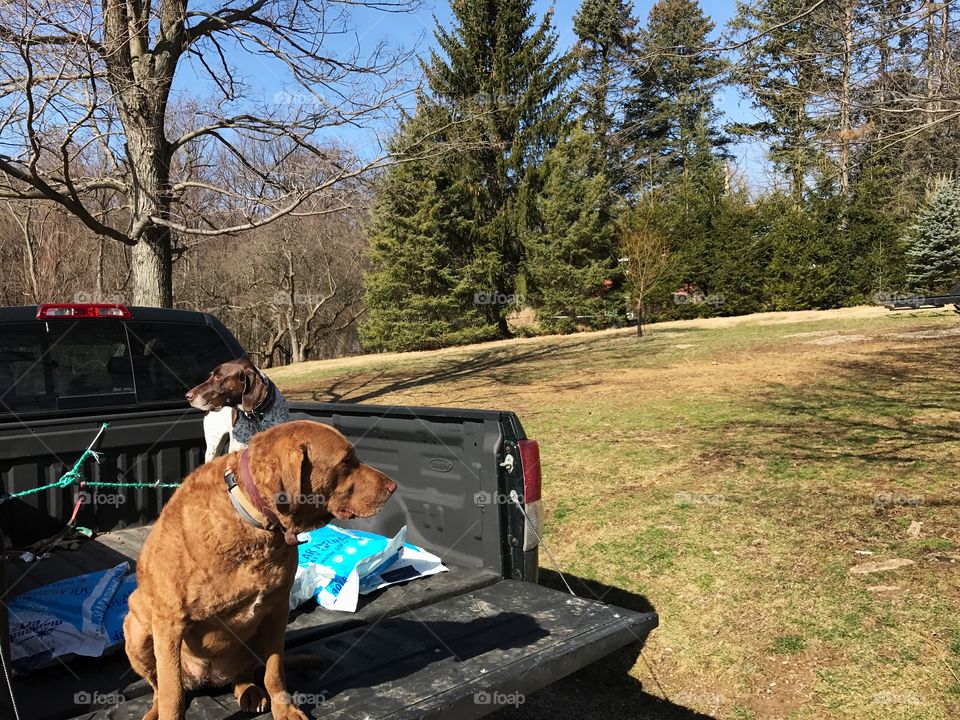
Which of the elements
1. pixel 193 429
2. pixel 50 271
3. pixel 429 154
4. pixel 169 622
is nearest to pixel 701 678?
pixel 169 622

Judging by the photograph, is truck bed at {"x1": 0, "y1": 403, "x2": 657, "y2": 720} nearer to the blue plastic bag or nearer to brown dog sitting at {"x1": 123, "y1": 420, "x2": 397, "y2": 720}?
the blue plastic bag

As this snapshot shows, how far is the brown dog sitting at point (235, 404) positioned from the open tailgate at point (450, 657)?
135 cm

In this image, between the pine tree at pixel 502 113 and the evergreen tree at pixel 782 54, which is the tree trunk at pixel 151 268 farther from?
the pine tree at pixel 502 113

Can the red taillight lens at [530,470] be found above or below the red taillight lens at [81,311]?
below

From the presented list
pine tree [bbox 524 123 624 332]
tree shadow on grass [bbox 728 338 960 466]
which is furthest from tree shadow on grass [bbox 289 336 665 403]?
pine tree [bbox 524 123 624 332]

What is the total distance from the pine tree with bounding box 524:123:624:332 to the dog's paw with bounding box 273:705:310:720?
26.4 metres

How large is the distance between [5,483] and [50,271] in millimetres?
24963

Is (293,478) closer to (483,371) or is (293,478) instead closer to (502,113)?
(483,371)

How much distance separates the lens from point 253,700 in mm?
2270

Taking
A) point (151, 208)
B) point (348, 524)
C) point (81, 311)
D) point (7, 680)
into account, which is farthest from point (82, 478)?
point (151, 208)

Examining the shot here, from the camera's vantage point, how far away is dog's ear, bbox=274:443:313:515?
208cm

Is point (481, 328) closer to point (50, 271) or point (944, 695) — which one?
point (50, 271)

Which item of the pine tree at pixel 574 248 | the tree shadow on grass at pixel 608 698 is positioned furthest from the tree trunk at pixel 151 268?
the pine tree at pixel 574 248

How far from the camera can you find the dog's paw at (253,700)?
226cm
